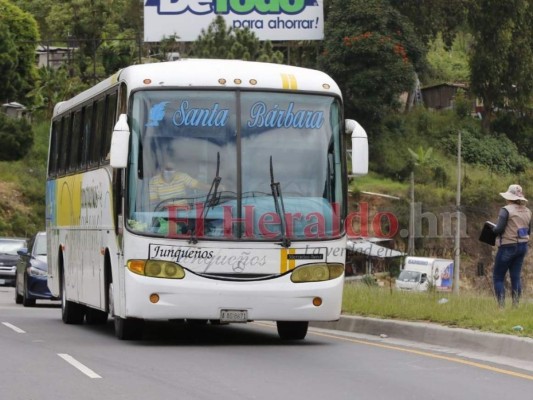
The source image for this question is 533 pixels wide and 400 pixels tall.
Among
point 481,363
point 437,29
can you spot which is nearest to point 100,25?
point 437,29

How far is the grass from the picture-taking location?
15.5 meters

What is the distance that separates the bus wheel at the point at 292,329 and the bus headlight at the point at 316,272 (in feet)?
4.27

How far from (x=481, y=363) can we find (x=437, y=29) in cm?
5711

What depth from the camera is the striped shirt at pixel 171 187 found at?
52.2ft

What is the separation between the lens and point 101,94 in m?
18.6

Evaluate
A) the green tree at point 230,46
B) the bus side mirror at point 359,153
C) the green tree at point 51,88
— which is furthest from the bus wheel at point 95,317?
the green tree at point 51,88

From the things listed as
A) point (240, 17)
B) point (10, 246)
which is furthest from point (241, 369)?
point (240, 17)

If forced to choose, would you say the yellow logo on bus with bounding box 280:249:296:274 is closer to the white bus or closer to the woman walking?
the white bus

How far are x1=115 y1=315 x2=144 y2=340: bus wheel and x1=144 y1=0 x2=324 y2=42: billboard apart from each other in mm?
43732

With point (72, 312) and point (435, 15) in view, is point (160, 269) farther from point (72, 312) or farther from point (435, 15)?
point (435, 15)

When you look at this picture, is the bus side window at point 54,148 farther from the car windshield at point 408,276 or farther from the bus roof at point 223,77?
the car windshield at point 408,276

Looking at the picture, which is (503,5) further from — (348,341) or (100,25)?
(348,341)

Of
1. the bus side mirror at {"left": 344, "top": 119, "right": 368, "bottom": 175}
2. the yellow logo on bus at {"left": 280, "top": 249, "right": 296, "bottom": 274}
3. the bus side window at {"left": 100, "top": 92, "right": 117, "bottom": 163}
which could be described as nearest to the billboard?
the bus side window at {"left": 100, "top": 92, "right": 117, "bottom": 163}

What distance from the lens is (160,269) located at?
1570 centimetres
